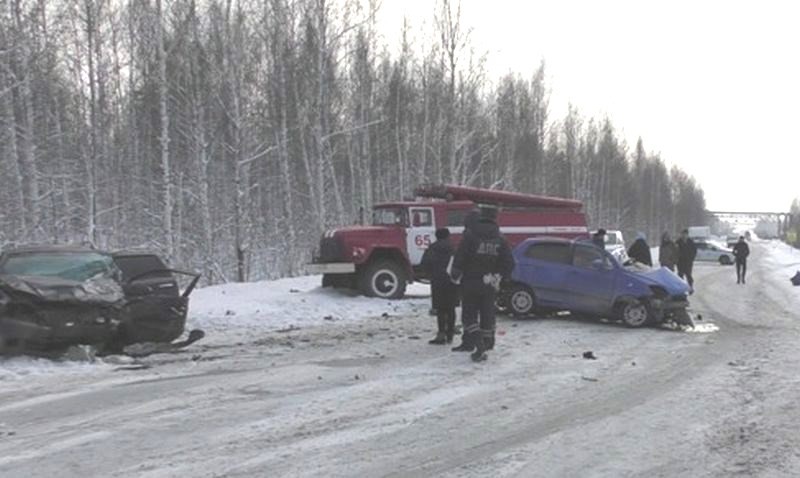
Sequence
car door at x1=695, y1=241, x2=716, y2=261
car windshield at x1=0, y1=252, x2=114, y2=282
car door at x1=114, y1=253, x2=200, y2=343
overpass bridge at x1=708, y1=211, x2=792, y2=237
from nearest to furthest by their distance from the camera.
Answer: car windshield at x1=0, y1=252, x2=114, y2=282
car door at x1=114, y1=253, x2=200, y2=343
car door at x1=695, y1=241, x2=716, y2=261
overpass bridge at x1=708, y1=211, x2=792, y2=237

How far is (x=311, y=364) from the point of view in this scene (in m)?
9.98

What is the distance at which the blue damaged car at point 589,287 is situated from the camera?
46.4 feet

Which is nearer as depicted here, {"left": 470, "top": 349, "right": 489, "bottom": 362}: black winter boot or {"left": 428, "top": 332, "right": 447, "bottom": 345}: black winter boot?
{"left": 470, "top": 349, "right": 489, "bottom": 362}: black winter boot

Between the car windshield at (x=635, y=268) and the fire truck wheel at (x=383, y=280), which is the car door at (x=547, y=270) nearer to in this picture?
the car windshield at (x=635, y=268)

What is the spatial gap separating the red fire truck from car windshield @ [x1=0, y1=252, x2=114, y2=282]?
7476 millimetres

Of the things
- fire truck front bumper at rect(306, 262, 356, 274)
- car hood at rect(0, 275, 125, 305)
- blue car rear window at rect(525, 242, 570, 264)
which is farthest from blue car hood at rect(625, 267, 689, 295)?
car hood at rect(0, 275, 125, 305)

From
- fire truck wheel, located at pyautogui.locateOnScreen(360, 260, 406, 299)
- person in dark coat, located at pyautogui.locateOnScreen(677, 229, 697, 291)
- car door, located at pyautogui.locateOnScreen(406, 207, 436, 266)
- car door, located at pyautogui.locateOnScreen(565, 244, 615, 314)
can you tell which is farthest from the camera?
person in dark coat, located at pyautogui.locateOnScreen(677, 229, 697, 291)

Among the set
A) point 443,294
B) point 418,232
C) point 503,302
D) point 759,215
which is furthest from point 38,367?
point 759,215

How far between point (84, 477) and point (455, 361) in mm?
5497

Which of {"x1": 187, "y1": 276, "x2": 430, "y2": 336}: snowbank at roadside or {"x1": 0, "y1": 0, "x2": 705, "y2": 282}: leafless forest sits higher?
{"x1": 0, "y1": 0, "x2": 705, "y2": 282}: leafless forest

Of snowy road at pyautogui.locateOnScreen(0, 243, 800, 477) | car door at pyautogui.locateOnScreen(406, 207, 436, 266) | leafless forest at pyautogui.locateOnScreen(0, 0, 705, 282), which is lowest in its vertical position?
A: snowy road at pyautogui.locateOnScreen(0, 243, 800, 477)

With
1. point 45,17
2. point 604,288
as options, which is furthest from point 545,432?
point 45,17

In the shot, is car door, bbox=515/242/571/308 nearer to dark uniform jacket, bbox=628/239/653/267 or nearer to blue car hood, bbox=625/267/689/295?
blue car hood, bbox=625/267/689/295

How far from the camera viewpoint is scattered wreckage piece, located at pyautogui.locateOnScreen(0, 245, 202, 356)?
31.9ft
